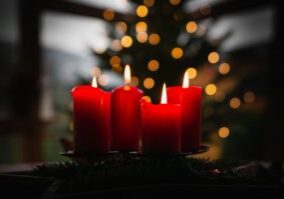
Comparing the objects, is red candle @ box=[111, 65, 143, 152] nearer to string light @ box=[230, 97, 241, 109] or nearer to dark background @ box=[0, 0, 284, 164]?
dark background @ box=[0, 0, 284, 164]

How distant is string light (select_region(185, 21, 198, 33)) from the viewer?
2.68 meters

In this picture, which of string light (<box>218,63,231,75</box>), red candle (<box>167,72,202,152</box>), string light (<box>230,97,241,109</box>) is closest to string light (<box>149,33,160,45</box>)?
string light (<box>218,63,231,75</box>)

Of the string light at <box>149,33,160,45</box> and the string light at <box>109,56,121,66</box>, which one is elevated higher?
the string light at <box>149,33,160,45</box>

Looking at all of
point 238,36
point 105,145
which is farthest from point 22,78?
point 105,145

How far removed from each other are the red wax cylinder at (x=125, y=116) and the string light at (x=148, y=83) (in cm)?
184

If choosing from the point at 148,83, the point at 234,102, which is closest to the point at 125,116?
the point at 148,83

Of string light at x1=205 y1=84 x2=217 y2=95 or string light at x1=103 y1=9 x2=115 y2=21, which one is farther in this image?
string light at x1=103 y1=9 x2=115 y2=21

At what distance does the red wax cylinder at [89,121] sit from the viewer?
73 cm

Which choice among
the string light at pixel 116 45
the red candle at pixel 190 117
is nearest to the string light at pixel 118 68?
the string light at pixel 116 45

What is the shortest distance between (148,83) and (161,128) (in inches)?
75.0

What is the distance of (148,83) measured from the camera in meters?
2.62

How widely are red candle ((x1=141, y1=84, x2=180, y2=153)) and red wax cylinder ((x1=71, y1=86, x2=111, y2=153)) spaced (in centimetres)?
7

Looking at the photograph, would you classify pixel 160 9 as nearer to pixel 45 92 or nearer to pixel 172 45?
pixel 172 45

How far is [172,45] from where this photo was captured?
2633 millimetres
